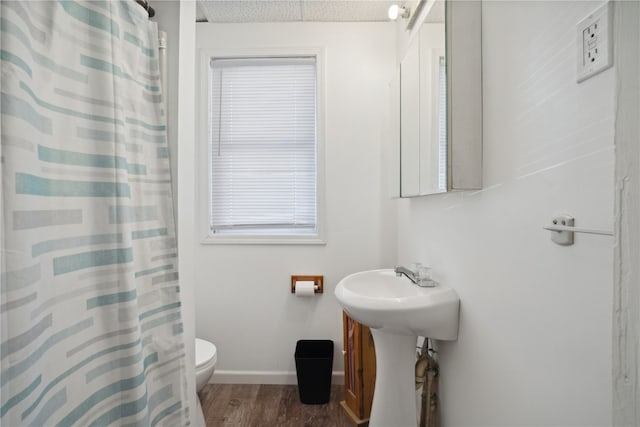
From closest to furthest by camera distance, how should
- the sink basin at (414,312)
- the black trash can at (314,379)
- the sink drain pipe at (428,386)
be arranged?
1. the sink basin at (414,312)
2. the sink drain pipe at (428,386)
3. the black trash can at (314,379)

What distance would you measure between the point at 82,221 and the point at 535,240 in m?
1.13

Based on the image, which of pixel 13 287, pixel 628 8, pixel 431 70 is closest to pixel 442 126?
pixel 431 70

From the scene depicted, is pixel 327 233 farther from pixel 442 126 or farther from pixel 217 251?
pixel 442 126

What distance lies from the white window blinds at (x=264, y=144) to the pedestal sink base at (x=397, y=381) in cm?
98

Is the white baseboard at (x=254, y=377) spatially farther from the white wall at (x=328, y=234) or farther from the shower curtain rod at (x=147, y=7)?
the shower curtain rod at (x=147, y=7)

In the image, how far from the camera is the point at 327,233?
7.15 feet

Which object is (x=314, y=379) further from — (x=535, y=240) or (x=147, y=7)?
(x=147, y=7)

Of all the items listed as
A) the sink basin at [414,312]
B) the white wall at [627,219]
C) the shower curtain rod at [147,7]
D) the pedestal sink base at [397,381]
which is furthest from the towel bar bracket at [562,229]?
the shower curtain rod at [147,7]

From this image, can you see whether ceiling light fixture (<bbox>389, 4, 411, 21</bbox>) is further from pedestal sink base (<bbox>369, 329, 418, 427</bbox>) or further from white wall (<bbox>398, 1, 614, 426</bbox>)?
pedestal sink base (<bbox>369, 329, 418, 427</bbox>)

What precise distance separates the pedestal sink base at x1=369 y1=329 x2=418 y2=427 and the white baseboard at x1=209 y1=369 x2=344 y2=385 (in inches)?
31.6

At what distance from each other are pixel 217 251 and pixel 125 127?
4.55 ft

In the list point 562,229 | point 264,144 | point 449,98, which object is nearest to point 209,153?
point 264,144

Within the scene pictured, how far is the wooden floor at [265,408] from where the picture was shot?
5.86 feet

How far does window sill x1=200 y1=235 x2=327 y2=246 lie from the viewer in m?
2.18
